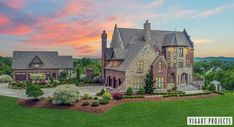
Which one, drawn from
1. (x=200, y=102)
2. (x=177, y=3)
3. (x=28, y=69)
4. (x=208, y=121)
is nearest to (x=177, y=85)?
(x=200, y=102)

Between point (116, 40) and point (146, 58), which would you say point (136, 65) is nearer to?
point (146, 58)

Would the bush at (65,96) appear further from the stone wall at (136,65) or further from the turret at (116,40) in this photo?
the turret at (116,40)

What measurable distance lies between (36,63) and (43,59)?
2.74 m

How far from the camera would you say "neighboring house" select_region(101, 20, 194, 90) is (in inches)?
1785

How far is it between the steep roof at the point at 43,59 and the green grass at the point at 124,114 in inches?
1132

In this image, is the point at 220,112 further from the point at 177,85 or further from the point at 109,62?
the point at 109,62

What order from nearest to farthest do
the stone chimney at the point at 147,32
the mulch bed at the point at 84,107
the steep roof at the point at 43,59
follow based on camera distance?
1. the mulch bed at the point at 84,107
2. the stone chimney at the point at 147,32
3. the steep roof at the point at 43,59

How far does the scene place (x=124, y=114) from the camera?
1232 inches

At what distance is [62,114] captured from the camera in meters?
31.3

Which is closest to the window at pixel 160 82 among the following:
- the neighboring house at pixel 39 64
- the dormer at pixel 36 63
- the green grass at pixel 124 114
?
the green grass at pixel 124 114

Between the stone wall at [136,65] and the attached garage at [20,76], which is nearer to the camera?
the stone wall at [136,65]

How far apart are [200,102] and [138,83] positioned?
12.3 meters

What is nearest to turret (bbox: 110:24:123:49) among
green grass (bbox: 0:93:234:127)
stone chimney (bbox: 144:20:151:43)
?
stone chimney (bbox: 144:20:151:43)

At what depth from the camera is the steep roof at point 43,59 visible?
64875mm
